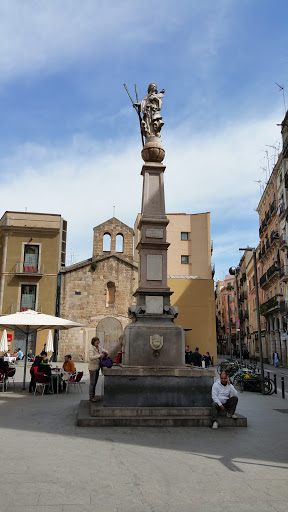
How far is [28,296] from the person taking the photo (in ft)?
101

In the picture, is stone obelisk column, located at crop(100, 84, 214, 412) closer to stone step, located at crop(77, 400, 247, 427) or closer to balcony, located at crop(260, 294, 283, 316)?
stone step, located at crop(77, 400, 247, 427)

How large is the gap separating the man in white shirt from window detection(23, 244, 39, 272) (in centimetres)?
2546

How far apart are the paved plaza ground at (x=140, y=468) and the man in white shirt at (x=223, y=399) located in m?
0.43

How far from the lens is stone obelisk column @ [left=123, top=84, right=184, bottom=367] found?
28.0ft

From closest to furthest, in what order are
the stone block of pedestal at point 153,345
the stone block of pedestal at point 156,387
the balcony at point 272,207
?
the stone block of pedestal at point 156,387 < the stone block of pedestal at point 153,345 < the balcony at point 272,207

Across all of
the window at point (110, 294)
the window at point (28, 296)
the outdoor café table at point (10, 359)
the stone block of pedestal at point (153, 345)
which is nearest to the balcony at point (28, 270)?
the window at point (28, 296)

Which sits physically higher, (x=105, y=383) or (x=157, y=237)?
(x=157, y=237)

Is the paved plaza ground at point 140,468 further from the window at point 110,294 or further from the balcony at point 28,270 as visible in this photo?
the balcony at point 28,270

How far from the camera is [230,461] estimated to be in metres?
5.30

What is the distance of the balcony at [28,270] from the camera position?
3077cm

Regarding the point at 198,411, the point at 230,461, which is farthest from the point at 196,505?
the point at 198,411

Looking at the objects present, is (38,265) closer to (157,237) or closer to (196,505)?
(157,237)

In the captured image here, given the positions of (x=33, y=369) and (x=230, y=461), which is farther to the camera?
(x=33, y=369)

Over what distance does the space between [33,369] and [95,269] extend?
18865mm
